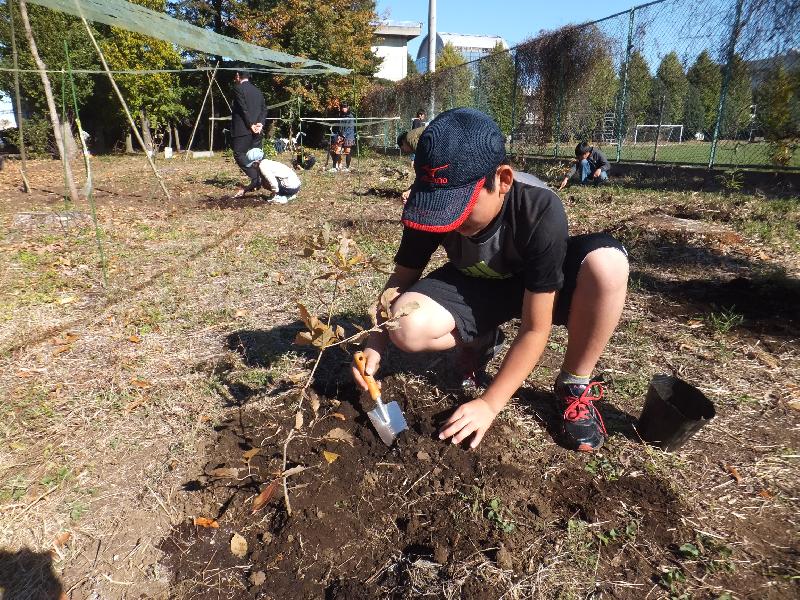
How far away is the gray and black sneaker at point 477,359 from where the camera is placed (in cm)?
218

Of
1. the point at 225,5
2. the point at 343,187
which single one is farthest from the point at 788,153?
the point at 225,5

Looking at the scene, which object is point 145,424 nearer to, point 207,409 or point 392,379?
point 207,409

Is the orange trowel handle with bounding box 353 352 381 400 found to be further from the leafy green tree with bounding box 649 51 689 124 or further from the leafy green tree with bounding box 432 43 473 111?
the leafy green tree with bounding box 432 43 473 111

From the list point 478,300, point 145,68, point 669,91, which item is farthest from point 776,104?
point 145,68

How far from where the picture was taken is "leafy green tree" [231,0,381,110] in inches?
771

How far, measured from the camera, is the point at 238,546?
1.46 m

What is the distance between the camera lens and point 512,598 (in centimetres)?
129

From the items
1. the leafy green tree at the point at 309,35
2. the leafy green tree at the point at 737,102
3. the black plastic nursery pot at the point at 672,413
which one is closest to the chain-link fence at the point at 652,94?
the leafy green tree at the point at 737,102

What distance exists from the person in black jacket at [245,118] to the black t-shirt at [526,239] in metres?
6.48

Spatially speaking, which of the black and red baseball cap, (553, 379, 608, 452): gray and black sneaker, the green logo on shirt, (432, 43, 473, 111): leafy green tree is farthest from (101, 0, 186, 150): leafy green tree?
(553, 379, 608, 452): gray and black sneaker

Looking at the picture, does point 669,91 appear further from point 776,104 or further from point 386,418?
point 386,418

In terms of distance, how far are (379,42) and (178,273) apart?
3392 cm

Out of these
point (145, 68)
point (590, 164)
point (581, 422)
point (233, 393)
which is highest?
point (145, 68)

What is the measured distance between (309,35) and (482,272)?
21.1m
